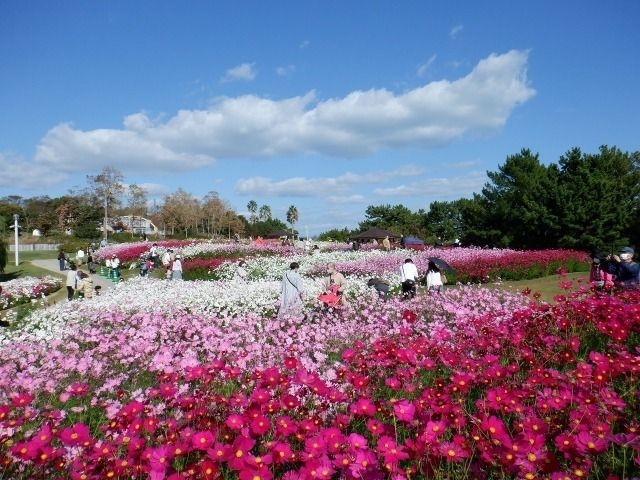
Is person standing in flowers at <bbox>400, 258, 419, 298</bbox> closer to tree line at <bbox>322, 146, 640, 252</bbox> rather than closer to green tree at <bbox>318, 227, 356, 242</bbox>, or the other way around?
tree line at <bbox>322, 146, 640, 252</bbox>

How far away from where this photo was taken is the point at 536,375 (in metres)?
3.36

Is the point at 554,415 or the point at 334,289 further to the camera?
the point at 334,289

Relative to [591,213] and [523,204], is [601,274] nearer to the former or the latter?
[591,213]

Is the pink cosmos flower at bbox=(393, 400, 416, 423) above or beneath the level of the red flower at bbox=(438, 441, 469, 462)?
above

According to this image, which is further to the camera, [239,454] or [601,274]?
[601,274]

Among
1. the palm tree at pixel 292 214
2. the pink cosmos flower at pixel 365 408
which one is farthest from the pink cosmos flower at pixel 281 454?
the palm tree at pixel 292 214

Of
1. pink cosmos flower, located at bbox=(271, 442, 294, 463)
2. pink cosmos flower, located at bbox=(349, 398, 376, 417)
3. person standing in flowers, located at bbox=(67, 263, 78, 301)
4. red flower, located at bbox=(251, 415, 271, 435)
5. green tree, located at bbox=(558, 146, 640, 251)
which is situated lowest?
person standing in flowers, located at bbox=(67, 263, 78, 301)

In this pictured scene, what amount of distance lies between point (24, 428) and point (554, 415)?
4011mm

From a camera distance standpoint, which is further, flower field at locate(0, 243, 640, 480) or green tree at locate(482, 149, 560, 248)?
green tree at locate(482, 149, 560, 248)

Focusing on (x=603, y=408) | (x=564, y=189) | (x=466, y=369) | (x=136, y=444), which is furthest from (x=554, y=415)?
(x=564, y=189)

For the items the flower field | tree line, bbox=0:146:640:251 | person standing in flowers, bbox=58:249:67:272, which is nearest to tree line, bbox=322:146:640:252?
tree line, bbox=0:146:640:251

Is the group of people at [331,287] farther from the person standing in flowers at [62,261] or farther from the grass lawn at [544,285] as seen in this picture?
the person standing in flowers at [62,261]

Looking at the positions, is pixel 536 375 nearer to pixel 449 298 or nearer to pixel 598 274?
pixel 449 298

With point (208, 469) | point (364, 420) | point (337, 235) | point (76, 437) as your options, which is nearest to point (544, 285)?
point (364, 420)
